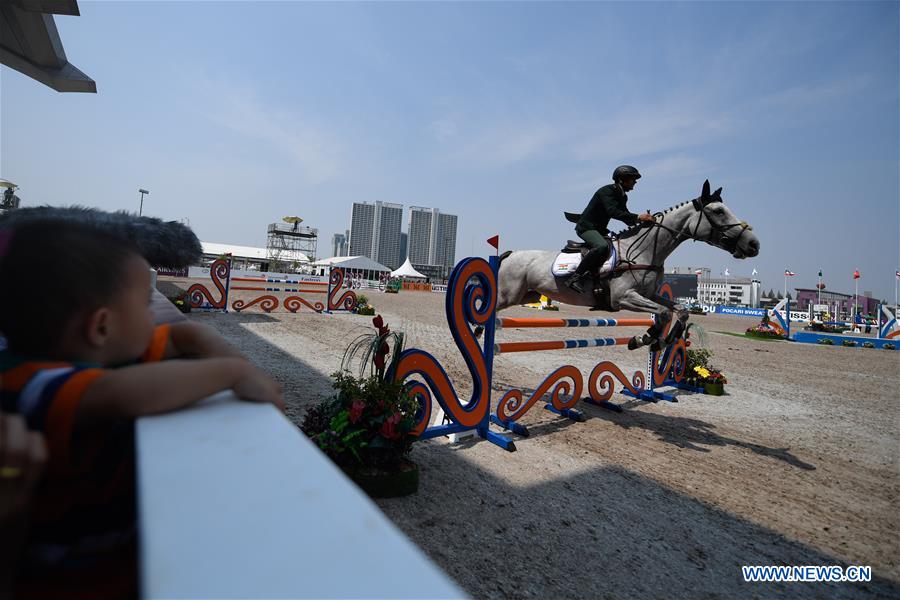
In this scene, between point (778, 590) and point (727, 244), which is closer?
point (778, 590)

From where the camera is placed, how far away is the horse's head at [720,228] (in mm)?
4051

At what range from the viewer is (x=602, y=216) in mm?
4625

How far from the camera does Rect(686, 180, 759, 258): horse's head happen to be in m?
4.05

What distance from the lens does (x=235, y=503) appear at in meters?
0.49

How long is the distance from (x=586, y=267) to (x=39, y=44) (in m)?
6.76

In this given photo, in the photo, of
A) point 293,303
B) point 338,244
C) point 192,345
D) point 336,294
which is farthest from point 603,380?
point 338,244

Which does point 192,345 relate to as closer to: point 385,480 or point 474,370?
point 385,480

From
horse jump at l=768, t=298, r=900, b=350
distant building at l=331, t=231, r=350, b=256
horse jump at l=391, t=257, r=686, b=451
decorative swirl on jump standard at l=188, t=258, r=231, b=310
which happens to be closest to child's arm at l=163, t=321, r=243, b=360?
horse jump at l=391, t=257, r=686, b=451

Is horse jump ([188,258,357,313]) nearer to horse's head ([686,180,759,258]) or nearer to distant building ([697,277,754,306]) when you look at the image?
horse's head ([686,180,759,258])

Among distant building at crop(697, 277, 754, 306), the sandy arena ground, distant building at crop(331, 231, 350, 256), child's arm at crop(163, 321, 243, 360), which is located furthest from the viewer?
distant building at crop(331, 231, 350, 256)

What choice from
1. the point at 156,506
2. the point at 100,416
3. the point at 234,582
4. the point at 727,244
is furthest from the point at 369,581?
the point at 727,244

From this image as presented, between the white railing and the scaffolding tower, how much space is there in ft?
204

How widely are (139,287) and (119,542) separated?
1.42 feet

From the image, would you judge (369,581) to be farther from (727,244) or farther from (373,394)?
(727,244)
